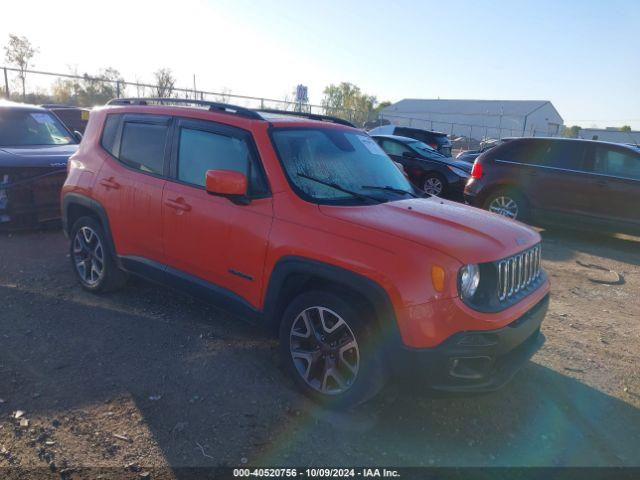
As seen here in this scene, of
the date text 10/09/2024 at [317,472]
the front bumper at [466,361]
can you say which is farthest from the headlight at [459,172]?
the date text 10/09/2024 at [317,472]

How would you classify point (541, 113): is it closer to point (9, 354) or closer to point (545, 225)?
point (545, 225)

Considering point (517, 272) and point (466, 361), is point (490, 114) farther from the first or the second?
point (466, 361)

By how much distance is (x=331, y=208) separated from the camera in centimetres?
336

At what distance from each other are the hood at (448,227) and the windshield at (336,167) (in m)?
0.25

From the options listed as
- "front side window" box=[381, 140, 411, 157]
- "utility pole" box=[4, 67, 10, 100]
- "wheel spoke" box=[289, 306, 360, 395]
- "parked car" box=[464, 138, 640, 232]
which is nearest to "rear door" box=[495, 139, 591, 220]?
"parked car" box=[464, 138, 640, 232]

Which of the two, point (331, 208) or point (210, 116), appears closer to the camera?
point (331, 208)

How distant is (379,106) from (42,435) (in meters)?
92.8

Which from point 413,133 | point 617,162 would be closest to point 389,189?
point 617,162

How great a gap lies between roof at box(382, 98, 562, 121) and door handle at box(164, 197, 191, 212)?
68.1m

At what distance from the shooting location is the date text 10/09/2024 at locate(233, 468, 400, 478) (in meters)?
2.75

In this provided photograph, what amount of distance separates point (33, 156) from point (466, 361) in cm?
652

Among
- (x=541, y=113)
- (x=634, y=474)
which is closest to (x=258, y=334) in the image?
(x=634, y=474)

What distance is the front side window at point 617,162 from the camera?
8336 mm

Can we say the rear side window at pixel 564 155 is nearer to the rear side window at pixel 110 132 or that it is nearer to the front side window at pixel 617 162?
the front side window at pixel 617 162
